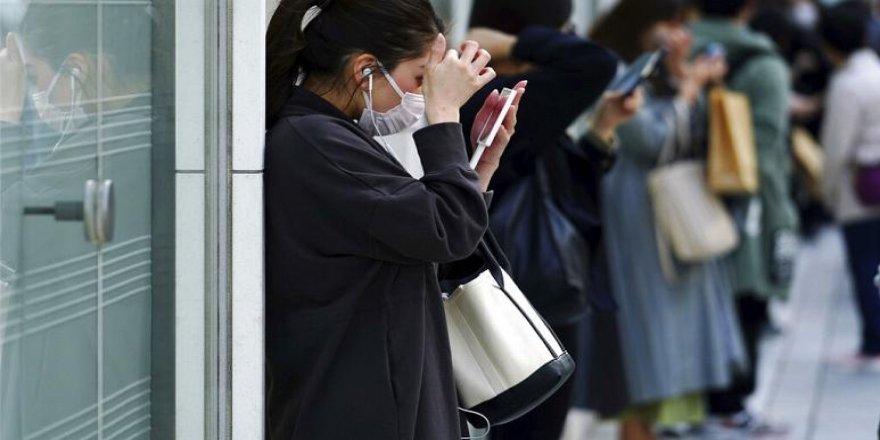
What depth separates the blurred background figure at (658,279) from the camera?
6391 millimetres

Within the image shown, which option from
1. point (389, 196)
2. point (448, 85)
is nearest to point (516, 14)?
point (448, 85)

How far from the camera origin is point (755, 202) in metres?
7.47

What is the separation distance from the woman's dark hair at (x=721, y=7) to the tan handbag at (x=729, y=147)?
1.87 ft

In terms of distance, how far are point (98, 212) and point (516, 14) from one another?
1.92 metres

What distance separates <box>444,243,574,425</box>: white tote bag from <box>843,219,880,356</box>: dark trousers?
6.07 meters

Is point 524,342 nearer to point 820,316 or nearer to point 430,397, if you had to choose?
point 430,397

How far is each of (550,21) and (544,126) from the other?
383 millimetres

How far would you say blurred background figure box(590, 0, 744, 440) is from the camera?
21.0 feet

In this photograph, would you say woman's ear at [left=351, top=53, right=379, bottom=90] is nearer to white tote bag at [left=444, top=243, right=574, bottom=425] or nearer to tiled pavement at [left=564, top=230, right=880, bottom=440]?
white tote bag at [left=444, top=243, right=574, bottom=425]

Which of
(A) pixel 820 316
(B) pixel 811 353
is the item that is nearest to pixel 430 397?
(B) pixel 811 353

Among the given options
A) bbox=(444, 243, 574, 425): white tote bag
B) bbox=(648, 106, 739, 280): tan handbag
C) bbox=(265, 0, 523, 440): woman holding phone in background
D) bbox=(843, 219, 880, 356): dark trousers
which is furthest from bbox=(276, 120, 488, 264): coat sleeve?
bbox=(843, 219, 880, 356): dark trousers

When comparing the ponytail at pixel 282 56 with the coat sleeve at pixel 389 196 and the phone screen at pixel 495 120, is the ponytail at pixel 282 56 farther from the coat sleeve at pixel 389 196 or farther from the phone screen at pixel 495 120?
the phone screen at pixel 495 120

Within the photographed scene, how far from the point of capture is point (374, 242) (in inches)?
117

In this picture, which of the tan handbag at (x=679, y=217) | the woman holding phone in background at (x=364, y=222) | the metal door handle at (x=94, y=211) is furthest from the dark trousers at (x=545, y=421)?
the tan handbag at (x=679, y=217)
